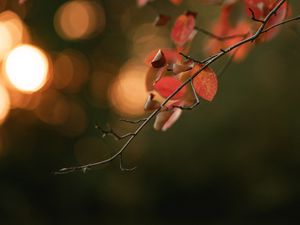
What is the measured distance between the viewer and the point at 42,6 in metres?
8.39

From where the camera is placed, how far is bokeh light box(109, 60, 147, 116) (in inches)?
338

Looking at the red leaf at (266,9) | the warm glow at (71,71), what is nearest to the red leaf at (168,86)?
the red leaf at (266,9)

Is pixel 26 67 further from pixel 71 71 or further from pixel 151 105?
pixel 151 105

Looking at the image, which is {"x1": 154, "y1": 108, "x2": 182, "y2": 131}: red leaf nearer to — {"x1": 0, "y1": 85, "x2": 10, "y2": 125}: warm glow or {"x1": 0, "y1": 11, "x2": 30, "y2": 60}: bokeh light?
{"x1": 0, "y1": 85, "x2": 10, "y2": 125}: warm glow

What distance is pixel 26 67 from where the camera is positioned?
871 cm

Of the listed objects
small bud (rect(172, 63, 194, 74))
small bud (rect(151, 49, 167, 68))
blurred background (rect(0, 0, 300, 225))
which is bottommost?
blurred background (rect(0, 0, 300, 225))

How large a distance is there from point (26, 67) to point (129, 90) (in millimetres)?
1435

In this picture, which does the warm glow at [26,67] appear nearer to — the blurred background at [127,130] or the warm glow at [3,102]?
the blurred background at [127,130]

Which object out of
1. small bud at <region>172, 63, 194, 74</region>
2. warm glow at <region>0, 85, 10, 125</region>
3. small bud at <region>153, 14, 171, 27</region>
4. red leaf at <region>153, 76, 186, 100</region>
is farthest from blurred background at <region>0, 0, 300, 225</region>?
small bud at <region>172, 63, 194, 74</region>

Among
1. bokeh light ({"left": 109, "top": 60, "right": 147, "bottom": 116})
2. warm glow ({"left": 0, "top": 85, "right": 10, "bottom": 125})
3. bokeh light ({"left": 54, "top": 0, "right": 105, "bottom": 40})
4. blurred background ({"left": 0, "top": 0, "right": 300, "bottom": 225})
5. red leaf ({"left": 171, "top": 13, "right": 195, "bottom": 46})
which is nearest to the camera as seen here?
red leaf ({"left": 171, "top": 13, "right": 195, "bottom": 46})

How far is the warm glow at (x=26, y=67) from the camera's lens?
860cm

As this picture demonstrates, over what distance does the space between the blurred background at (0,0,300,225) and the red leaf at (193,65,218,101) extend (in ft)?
19.6

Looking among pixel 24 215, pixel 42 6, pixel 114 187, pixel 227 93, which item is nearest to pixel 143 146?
pixel 114 187

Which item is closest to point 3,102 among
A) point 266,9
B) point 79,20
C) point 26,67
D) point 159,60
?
point 26,67
